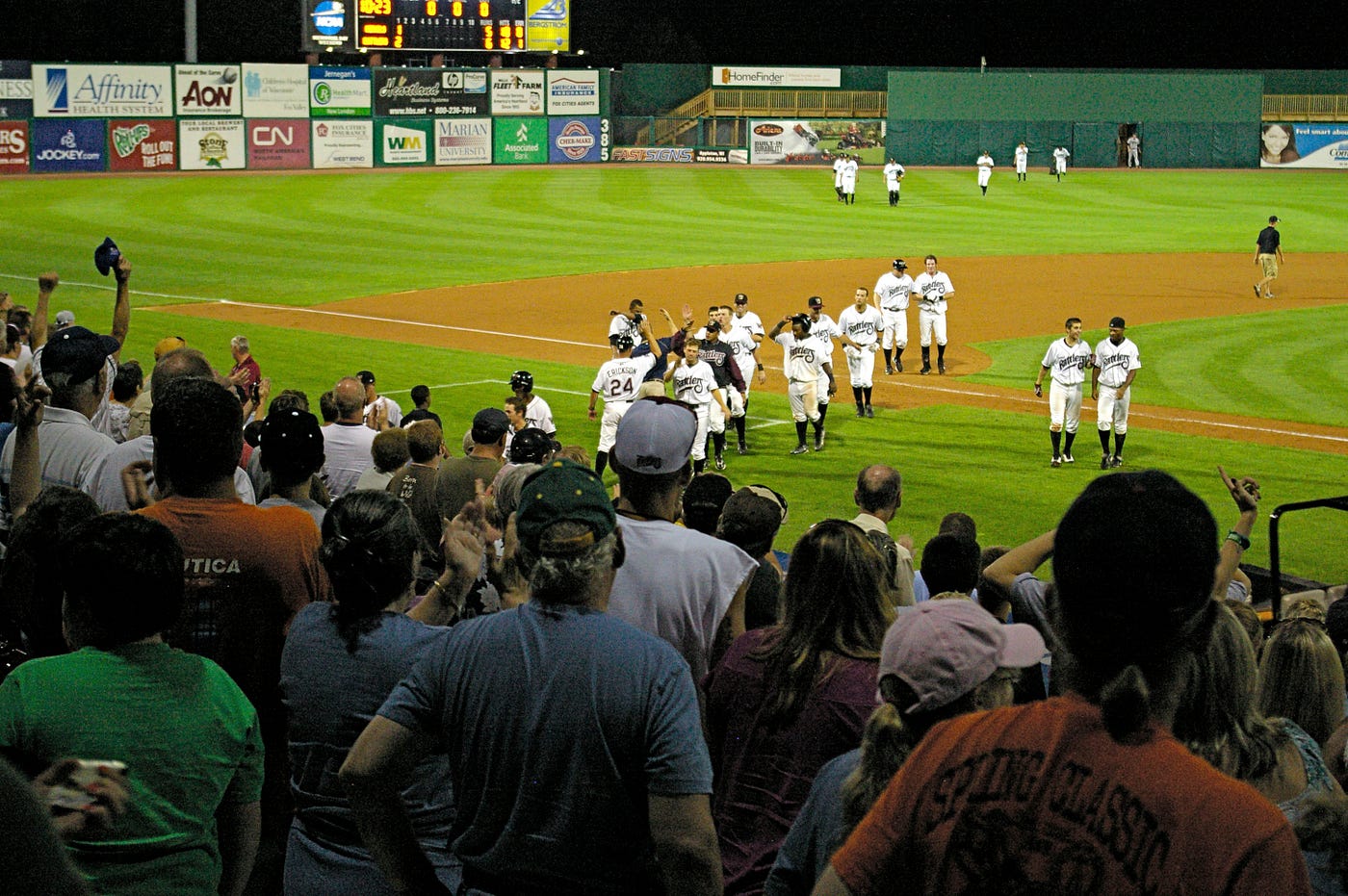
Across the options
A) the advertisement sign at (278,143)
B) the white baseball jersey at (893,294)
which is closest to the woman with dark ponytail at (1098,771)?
the white baseball jersey at (893,294)

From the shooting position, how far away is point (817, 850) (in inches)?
116

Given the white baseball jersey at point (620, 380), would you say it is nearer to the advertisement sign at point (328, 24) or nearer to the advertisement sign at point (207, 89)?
the advertisement sign at point (207, 89)

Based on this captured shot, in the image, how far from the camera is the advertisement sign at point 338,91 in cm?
5438

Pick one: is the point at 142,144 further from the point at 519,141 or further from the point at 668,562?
the point at 668,562

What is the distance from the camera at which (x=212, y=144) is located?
5309 centimetres

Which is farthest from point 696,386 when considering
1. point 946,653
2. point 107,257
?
point 946,653

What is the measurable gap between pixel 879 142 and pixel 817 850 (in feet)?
211

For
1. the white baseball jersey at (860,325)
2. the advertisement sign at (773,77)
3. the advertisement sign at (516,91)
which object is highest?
the advertisement sign at (773,77)

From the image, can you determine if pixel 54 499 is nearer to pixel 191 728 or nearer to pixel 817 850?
pixel 191 728

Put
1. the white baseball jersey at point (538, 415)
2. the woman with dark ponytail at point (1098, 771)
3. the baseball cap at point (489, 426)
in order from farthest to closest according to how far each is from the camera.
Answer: the white baseball jersey at point (538, 415), the baseball cap at point (489, 426), the woman with dark ponytail at point (1098, 771)

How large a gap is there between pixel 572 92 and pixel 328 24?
34.5ft

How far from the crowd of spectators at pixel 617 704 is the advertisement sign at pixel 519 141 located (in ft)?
182

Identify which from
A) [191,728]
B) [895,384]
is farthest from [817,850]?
[895,384]

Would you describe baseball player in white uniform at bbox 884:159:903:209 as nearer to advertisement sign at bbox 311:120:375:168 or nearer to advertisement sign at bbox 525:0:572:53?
advertisement sign at bbox 525:0:572:53
